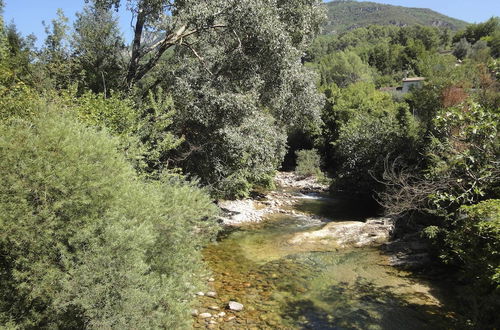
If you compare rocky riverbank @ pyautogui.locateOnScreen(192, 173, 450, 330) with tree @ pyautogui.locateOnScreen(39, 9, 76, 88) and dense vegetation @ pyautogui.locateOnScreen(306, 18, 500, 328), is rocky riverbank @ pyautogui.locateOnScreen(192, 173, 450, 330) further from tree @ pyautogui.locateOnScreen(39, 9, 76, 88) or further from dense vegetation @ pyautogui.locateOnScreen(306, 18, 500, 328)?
tree @ pyautogui.locateOnScreen(39, 9, 76, 88)

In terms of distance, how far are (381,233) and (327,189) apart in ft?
49.4

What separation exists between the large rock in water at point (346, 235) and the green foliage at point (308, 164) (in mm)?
19989

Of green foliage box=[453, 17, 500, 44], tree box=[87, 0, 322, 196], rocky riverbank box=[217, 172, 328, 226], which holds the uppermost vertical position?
green foliage box=[453, 17, 500, 44]

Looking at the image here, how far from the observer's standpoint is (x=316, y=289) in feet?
34.3

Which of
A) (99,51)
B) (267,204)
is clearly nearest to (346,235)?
(267,204)

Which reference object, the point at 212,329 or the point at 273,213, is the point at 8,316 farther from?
the point at 273,213

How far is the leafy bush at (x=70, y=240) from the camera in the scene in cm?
497

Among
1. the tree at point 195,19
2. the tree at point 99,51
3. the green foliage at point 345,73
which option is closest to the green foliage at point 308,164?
the tree at point 195,19

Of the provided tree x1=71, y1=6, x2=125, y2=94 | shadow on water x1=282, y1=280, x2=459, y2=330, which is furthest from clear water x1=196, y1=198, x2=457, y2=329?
tree x1=71, y1=6, x2=125, y2=94

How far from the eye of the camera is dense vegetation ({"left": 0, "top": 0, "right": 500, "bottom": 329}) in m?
5.13

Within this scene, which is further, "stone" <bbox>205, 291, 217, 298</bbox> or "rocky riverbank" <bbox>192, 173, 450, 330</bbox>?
"stone" <bbox>205, 291, 217, 298</bbox>

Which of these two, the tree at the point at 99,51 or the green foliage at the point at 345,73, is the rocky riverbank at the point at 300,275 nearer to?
the tree at the point at 99,51

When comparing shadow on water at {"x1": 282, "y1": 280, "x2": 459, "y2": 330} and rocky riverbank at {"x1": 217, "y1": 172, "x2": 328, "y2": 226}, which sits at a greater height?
shadow on water at {"x1": 282, "y1": 280, "x2": 459, "y2": 330}

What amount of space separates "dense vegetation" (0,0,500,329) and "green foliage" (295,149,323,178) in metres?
8.69
